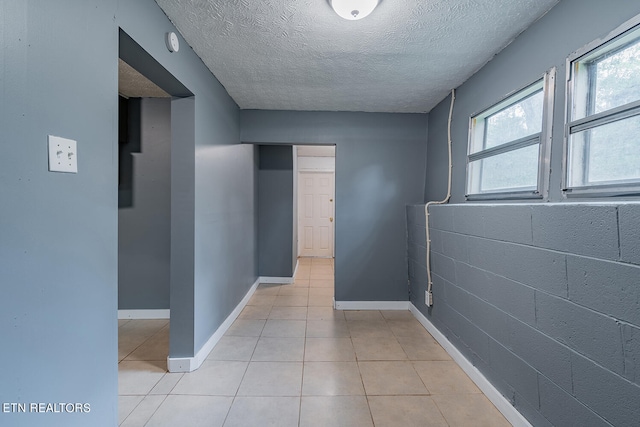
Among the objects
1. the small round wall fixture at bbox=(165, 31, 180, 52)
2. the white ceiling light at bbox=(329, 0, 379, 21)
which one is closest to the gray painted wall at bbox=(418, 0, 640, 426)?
the white ceiling light at bbox=(329, 0, 379, 21)

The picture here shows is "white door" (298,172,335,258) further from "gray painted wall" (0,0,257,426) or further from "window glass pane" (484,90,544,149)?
"gray painted wall" (0,0,257,426)

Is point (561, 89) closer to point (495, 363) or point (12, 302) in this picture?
point (495, 363)

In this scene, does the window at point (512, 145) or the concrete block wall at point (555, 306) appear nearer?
the concrete block wall at point (555, 306)

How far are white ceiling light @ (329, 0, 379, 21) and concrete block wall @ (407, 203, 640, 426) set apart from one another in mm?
1327

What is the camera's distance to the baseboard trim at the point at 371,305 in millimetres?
3355

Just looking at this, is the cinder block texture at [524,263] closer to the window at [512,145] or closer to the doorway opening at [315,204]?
the window at [512,145]

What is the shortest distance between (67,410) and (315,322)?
2219 millimetres

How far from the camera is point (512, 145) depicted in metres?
1.83

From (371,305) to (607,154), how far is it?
102 inches

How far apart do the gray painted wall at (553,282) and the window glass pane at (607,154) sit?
3.3 inches

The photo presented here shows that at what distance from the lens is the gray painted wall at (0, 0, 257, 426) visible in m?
0.82

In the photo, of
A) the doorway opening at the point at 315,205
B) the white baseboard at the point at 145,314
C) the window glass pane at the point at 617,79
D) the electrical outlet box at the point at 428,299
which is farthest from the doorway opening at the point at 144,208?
the doorway opening at the point at 315,205

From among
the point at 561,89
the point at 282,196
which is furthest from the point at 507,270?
the point at 282,196
